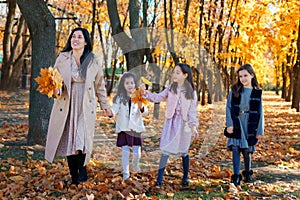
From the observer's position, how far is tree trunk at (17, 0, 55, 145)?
6.14 meters

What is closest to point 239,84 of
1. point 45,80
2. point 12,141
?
point 45,80

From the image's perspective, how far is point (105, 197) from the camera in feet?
13.8

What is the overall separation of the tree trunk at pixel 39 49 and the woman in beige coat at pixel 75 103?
1850 millimetres

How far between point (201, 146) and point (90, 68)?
455cm

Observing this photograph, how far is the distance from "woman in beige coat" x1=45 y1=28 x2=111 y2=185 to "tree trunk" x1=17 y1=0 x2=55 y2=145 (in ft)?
6.07

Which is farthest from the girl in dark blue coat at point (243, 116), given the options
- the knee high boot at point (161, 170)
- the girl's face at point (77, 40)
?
the girl's face at point (77, 40)

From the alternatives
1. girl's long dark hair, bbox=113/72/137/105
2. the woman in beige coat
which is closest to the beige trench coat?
the woman in beige coat

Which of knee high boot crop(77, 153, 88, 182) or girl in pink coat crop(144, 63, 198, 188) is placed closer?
knee high boot crop(77, 153, 88, 182)

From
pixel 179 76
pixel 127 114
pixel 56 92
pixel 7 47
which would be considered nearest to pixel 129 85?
pixel 127 114

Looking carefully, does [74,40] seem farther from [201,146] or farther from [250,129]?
[201,146]

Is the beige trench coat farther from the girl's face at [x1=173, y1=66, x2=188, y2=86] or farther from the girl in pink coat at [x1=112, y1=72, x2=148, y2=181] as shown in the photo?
the girl's face at [x1=173, y1=66, x2=188, y2=86]

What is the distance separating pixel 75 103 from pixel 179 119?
1323 mm

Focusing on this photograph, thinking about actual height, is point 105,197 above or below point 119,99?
below

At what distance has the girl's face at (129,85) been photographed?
5.19 meters
